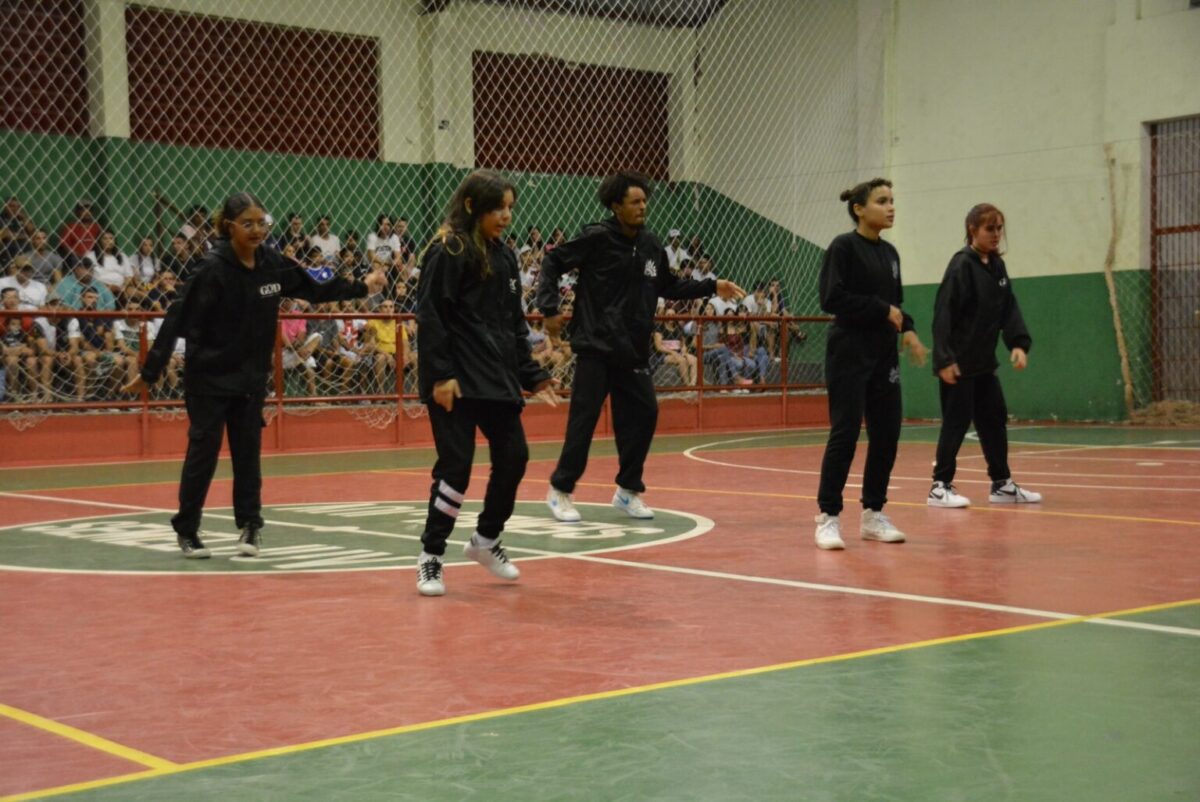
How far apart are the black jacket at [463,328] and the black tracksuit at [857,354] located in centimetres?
179

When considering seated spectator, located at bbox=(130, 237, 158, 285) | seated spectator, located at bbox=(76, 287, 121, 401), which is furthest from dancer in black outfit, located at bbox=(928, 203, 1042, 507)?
seated spectator, located at bbox=(130, 237, 158, 285)

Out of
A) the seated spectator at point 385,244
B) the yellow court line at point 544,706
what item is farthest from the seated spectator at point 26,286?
the yellow court line at point 544,706

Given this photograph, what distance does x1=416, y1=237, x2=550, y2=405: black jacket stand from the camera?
584 centimetres

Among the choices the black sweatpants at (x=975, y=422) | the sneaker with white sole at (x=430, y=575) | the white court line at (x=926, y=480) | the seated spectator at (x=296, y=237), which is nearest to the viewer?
the sneaker with white sole at (x=430, y=575)

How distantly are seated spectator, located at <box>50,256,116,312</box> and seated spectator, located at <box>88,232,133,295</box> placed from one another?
10cm

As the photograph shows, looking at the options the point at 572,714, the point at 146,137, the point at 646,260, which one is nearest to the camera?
the point at 572,714

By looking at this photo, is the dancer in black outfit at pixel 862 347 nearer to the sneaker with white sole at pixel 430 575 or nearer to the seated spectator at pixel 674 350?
the sneaker with white sole at pixel 430 575

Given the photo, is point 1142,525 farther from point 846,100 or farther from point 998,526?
point 846,100

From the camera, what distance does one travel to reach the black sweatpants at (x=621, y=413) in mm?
8414

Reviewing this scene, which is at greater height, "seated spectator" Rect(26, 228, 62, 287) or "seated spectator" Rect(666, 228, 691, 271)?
"seated spectator" Rect(666, 228, 691, 271)

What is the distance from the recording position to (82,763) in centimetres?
344

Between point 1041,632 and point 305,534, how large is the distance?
13.7ft

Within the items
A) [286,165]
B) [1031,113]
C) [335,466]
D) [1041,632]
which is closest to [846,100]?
[1031,113]

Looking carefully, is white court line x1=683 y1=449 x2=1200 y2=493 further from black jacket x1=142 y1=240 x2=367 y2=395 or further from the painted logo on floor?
black jacket x1=142 y1=240 x2=367 y2=395
